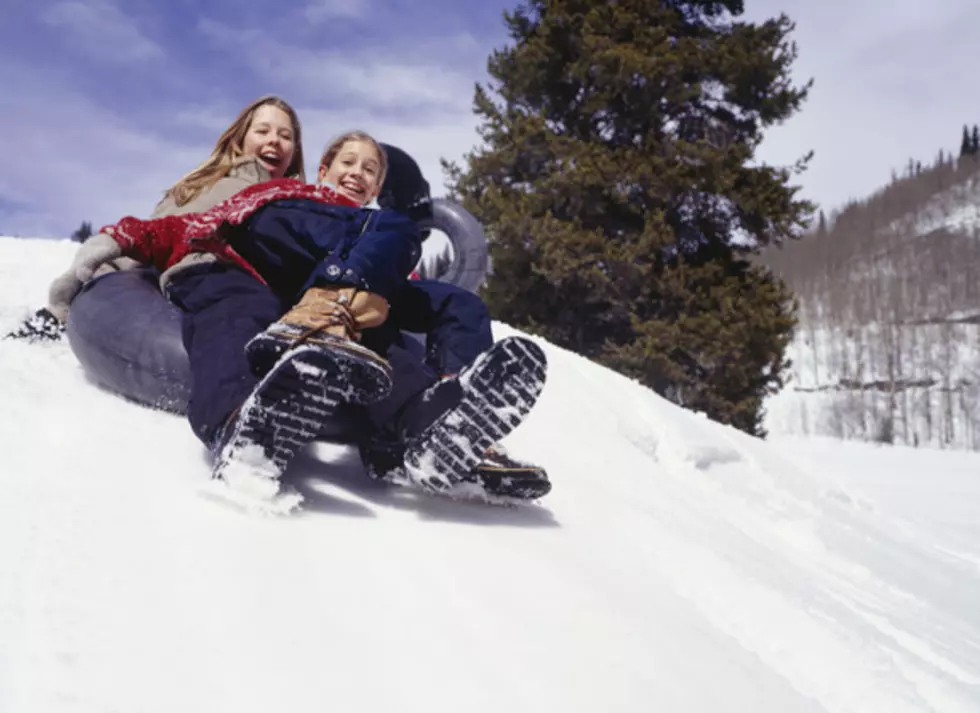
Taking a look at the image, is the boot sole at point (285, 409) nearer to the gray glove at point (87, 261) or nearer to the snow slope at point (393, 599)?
the snow slope at point (393, 599)

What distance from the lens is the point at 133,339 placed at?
5.79 feet

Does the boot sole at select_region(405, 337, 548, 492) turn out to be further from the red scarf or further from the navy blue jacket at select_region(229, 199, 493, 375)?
the red scarf

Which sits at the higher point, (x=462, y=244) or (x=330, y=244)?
(x=462, y=244)

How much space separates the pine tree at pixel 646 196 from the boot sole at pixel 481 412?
676cm

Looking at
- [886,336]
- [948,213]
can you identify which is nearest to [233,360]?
[886,336]

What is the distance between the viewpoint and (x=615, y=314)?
852 cm

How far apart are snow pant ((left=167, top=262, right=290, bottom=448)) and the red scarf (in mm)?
59

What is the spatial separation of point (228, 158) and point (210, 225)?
71 cm

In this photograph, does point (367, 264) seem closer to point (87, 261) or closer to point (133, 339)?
point (133, 339)

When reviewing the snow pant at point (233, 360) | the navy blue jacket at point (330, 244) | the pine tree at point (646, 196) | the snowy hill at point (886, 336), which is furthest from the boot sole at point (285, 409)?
the snowy hill at point (886, 336)

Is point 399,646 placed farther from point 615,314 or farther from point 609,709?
point 615,314

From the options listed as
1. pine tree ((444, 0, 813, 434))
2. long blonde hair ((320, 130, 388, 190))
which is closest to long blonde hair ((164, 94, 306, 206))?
long blonde hair ((320, 130, 388, 190))

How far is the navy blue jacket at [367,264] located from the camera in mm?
1348

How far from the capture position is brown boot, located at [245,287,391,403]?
1164 millimetres
